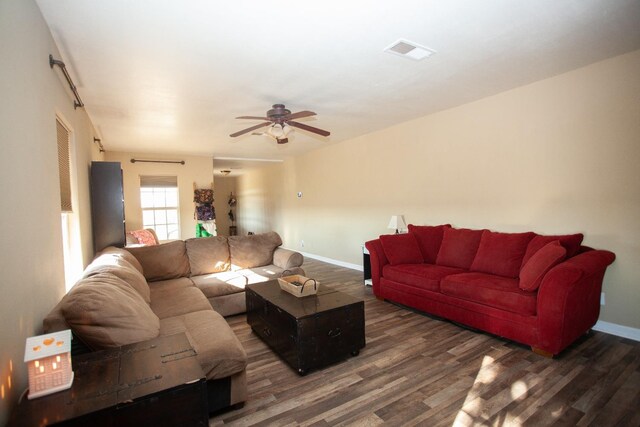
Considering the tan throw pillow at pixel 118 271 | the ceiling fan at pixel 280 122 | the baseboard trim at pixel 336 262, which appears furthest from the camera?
the baseboard trim at pixel 336 262

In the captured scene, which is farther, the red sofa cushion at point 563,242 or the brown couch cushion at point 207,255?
the brown couch cushion at point 207,255

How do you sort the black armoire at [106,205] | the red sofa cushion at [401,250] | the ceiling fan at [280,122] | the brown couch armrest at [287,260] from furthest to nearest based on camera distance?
the brown couch armrest at [287,260] → the red sofa cushion at [401,250] → the black armoire at [106,205] → the ceiling fan at [280,122]

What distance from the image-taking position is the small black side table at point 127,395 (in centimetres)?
114

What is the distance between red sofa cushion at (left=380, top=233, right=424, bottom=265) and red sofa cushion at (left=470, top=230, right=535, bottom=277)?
73cm

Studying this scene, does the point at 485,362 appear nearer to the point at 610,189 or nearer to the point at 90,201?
the point at 610,189

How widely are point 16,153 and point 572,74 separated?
4.49 metres

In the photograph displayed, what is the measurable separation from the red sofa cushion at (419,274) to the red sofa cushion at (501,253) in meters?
0.27

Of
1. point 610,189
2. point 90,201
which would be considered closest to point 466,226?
point 610,189

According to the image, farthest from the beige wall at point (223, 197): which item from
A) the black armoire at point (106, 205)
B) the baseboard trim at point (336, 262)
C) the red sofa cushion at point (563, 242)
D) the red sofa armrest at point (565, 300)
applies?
the red sofa armrest at point (565, 300)

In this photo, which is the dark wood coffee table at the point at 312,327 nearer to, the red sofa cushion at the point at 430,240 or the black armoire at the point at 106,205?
the red sofa cushion at the point at 430,240

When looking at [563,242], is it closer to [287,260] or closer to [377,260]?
[377,260]

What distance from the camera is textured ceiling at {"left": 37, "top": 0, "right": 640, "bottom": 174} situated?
201cm

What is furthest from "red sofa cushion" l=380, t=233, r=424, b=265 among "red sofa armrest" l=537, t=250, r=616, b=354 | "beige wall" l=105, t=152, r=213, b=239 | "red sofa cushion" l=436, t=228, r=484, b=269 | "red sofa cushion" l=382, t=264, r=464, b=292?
"beige wall" l=105, t=152, r=213, b=239

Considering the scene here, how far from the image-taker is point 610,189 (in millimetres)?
2920
